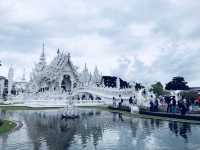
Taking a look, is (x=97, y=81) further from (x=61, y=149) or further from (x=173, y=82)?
(x=61, y=149)

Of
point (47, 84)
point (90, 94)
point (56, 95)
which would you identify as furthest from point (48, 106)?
point (47, 84)

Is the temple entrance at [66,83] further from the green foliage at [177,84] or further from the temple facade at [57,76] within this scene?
the green foliage at [177,84]

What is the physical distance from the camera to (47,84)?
7738cm

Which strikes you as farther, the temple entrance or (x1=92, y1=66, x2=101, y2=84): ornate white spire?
(x1=92, y1=66, x2=101, y2=84): ornate white spire

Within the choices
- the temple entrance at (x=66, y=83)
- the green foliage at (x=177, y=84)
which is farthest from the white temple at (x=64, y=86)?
the green foliage at (x=177, y=84)

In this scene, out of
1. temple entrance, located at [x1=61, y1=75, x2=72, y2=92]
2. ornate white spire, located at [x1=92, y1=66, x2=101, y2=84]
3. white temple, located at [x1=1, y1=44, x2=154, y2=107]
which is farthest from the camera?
ornate white spire, located at [x1=92, y1=66, x2=101, y2=84]

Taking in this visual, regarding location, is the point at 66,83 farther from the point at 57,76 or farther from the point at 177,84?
the point at 177,84

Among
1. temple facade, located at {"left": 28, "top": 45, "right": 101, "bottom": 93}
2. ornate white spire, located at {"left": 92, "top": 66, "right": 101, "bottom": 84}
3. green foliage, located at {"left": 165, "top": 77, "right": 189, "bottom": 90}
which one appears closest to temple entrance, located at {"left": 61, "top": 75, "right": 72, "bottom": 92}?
temple facade, located at {"left": 28, "top": 45, "right": 101, "bottom": 93}

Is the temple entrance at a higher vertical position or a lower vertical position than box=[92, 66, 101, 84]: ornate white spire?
lower

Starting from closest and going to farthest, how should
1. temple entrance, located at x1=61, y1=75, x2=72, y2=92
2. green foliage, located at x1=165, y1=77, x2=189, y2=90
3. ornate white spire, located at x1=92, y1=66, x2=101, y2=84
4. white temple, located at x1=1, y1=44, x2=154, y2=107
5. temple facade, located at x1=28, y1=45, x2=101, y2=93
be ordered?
white temple, located at x1=1, y1=44, x2=154, y2=107 < temple facade, located at x1=28, y1=45, x2=101, y2=93 < temple entrance, located at x1=61, y1=75, x2=72, y2=92 < ornate white spire, located at x1=92, y1=66, x2=101, y2=84 < green foliage, located at x1=165, y1=77, x2=189, y2=90

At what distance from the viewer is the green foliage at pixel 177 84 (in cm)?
11824

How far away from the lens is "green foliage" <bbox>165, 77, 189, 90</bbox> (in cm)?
11824

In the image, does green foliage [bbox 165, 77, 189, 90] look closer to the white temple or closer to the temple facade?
the white temple

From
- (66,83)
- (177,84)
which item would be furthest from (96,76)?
(177,84)
